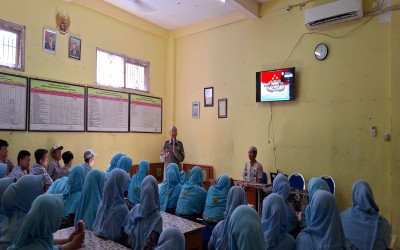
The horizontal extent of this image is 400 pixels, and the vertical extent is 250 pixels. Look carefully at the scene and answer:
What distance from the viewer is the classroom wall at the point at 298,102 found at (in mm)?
4059

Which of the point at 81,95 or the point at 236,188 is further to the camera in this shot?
the point at 81,95

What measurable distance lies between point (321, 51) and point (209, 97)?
2294 millimetres

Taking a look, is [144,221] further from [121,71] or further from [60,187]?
[121,71]

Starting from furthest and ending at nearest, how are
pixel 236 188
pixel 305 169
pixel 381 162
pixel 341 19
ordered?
pixel 305 169 → pixel 341 19 → pixel 381 162 → pixel 236 188

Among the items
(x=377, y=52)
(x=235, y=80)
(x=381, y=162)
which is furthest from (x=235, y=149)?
(x=377, y=52)

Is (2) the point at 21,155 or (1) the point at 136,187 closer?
(1) the point at 136,187

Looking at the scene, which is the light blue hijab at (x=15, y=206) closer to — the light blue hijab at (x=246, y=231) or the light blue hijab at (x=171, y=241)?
the light blue hijab at (x=171, y=241)

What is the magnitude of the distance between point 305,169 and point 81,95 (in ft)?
12.7

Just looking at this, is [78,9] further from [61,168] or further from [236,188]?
[236,188]

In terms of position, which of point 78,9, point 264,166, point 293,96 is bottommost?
point 264,166

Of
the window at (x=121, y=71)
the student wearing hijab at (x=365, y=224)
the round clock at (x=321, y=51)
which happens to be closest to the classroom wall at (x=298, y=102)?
the round clock at (x=321, y=51)

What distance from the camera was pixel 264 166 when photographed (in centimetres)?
512

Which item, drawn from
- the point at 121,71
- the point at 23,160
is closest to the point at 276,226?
the point at 23,160

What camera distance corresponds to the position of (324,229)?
1.78 metres
